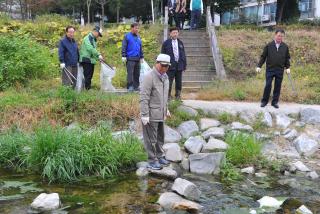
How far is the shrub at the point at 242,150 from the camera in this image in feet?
29.8

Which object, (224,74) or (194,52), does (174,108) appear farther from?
(194,52)

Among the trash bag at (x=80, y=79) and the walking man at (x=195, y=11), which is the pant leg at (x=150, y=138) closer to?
the trash bag at (x=80, y=79)

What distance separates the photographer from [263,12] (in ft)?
161

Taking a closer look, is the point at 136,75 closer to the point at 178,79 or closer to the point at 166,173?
the point at 178,79

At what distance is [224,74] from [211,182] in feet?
24.5

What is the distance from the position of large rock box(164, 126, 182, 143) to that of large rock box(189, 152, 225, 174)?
1126mm

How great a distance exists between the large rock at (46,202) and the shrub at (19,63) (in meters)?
5.91

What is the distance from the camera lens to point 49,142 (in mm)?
7984

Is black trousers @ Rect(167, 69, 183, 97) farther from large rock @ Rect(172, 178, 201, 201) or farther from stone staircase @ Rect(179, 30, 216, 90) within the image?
large rock @ Rect(172, 178, 201, 201)

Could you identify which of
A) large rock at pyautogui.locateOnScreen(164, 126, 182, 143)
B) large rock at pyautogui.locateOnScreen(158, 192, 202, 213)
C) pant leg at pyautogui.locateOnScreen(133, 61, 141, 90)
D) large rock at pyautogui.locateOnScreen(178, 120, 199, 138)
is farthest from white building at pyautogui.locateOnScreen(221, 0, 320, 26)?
large rock at pyautogui.locateOnScreen(158, 192, 202, 213)

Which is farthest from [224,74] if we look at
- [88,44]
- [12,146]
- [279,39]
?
[12,146]

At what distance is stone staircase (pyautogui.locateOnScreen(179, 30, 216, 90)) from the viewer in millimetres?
14756

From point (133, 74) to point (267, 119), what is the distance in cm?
368

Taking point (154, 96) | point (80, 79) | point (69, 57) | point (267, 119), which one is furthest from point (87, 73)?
point (267, 119)
